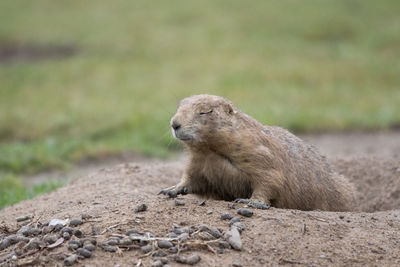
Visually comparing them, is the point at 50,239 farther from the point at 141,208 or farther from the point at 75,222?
the point at 141,208

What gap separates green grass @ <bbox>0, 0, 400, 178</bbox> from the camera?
11242 mm

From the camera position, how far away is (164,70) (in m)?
15.8

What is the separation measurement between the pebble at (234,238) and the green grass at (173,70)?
225 inches

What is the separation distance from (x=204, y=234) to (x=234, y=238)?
8.5 inches

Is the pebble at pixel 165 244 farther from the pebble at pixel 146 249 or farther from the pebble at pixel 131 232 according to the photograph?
the pebble at pixel 131 232

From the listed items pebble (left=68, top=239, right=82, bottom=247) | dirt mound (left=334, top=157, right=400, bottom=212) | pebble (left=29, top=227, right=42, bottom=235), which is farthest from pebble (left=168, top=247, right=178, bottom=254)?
dirt mound (left=334, top=157, right=400, bottom=212)

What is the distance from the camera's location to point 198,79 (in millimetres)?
14609

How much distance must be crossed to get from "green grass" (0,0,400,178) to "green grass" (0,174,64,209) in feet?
3.12

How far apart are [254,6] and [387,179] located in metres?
14.8

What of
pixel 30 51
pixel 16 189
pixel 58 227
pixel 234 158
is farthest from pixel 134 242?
pixel 30 51

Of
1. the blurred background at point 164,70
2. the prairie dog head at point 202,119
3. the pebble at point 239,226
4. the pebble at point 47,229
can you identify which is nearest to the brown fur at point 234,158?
the prairie dog head at point 202,119

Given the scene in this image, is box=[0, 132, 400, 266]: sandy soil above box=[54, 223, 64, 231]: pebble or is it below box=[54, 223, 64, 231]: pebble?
above

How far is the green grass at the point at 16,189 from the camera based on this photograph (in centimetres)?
715

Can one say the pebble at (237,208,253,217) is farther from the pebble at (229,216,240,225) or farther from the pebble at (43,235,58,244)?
A: the pebble at (43,235,58,244)
